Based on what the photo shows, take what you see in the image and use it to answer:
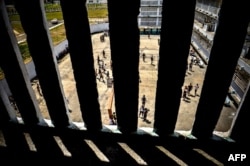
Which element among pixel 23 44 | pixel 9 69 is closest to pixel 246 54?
pixel 9 69

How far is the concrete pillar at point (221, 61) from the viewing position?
6.09 metres

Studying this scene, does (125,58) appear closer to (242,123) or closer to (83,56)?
(83,56)

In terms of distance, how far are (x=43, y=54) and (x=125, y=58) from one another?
3.38 m

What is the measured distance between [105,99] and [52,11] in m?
52.4

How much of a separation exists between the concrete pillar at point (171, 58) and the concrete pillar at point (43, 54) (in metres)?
4.38

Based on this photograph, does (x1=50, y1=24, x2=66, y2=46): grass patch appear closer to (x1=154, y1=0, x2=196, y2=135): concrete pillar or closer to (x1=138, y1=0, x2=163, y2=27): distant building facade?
(x1=138, y1=0, x2=163, y2=27): distant building facade

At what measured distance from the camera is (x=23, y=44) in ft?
123

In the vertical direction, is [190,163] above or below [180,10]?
below

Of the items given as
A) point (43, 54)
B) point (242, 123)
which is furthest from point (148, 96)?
point (43, 54)

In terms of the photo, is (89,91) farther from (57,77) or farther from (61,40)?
(61,40)

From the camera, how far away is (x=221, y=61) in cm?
702

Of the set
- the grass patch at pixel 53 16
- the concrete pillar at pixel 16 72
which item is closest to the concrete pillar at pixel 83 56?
the concrete pillar at pixel 16 72

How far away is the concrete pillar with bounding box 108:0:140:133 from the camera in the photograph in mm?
6609

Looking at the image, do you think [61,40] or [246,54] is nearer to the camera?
[246,54]
